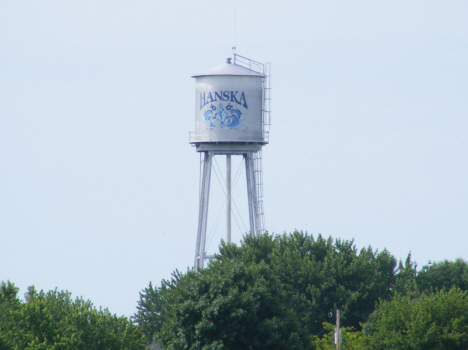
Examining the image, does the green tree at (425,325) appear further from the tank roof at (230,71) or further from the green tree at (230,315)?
the tank roof at (230,71)

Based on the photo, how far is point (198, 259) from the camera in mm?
56844

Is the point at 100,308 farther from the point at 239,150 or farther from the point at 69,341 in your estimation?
the point at 239,150

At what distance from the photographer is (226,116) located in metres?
55.7

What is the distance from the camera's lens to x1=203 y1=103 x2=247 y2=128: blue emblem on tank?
5569 centimetres

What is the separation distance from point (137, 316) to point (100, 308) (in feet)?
50.7

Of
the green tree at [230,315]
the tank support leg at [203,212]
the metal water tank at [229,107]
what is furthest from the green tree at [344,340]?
the metal water tank at [229,107]

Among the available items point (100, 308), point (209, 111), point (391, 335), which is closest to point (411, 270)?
point (391, 335)

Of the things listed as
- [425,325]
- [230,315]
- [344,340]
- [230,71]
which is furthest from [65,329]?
[230,71]

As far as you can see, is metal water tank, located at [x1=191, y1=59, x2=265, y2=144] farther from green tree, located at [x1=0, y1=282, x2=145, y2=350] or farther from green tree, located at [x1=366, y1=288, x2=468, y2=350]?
green tree, located at [x1=0, y1=282, x2=145, y2=350]

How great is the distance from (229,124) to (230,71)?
2.91 m

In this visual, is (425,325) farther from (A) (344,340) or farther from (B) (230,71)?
(B) (230,71)

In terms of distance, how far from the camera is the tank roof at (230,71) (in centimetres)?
5591

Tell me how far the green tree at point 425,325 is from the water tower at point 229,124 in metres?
10.6

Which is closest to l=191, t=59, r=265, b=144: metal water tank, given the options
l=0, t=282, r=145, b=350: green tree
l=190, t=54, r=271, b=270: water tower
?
l=190, t=54, r=271, b=270: water tower
